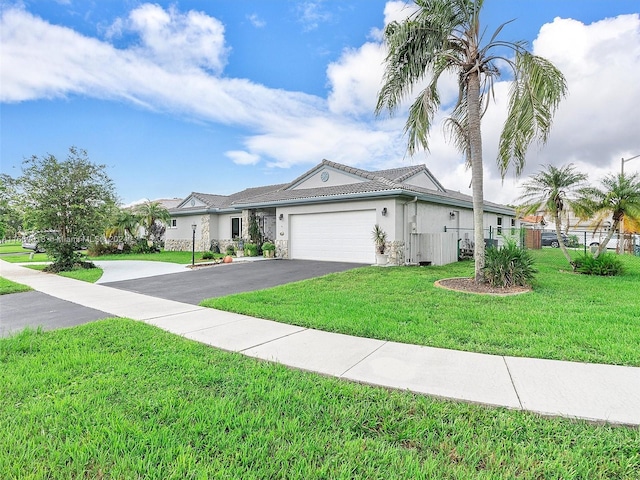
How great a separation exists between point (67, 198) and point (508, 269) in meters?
16.2

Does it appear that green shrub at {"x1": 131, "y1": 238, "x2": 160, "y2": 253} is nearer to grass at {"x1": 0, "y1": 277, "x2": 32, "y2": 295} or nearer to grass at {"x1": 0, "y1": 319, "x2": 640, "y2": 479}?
grass at {"x1": 0, "y1": 277, "x2": 32, "y2": 295}

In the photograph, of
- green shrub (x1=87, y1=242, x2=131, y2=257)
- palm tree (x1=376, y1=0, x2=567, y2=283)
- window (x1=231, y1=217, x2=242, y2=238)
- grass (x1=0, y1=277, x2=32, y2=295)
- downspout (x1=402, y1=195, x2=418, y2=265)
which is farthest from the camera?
window (x1=231, y1=217, x2=242, y2=238)

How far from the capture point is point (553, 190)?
38.5 feet

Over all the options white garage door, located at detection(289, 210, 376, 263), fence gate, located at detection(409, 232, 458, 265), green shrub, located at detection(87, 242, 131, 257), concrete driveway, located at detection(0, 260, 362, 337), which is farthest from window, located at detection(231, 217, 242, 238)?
fence gate, located at detection(409, 232, 458, 265)

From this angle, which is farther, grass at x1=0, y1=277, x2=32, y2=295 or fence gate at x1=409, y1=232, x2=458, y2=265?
fence gate at x1=409, y1=232, x2=458, y2=265

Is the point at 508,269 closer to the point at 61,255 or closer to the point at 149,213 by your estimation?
the point at 61,255

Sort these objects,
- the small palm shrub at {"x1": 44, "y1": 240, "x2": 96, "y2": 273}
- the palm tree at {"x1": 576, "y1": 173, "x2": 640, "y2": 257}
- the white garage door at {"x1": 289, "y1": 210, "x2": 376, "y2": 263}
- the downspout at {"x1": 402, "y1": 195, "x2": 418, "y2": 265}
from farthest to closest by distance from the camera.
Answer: the white garage door at {"x1": 289, "y1": 210, "x2": 376, "y2": 263} → the downspout at {"x1": 402, "y1": 195, "x2": 418, "y2": 265} → the small palm shrub at {"x1": 44, "y1": 240, "x2": 96, "y2": 273} → the palm tree at {"x1": 576, "y1": 173, "x2": 640, "y2": 257}

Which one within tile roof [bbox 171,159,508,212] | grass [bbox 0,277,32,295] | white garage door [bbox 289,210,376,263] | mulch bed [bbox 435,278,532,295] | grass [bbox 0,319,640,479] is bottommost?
grass [bbox 0,319,640,479]

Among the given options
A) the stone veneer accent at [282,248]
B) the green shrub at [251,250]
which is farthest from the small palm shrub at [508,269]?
the green shrub at [251,250]

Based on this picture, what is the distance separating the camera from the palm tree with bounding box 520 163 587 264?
37.6ft

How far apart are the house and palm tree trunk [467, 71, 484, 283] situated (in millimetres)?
3982

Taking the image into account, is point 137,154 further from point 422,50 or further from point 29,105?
point 422,50

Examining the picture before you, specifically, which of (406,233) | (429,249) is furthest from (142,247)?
(429,249)

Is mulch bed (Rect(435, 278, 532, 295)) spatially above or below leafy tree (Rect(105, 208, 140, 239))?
below
